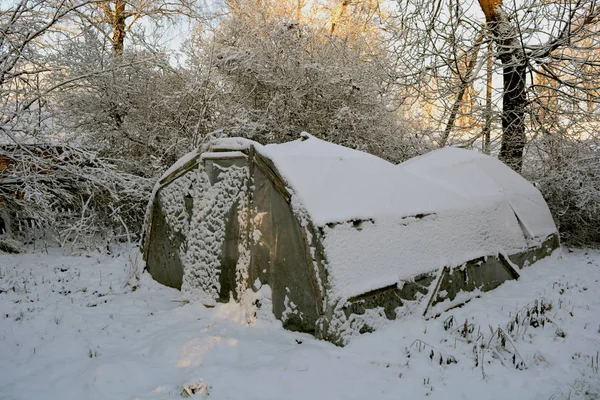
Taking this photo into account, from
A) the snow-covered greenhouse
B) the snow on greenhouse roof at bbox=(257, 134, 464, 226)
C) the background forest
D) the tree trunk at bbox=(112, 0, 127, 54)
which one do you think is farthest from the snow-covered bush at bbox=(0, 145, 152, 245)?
the tree trunk at bbox=(112, 0, 127, 54)

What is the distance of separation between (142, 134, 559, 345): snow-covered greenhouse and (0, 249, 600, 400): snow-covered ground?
274 mm

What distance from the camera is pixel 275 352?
3.54 meters

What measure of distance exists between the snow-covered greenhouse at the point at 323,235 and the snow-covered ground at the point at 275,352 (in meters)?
0.27

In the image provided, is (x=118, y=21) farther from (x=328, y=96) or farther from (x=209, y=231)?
(x=209, y=231)

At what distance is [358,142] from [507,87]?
12.2ft

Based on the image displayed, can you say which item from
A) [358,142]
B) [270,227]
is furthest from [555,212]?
[270,227]

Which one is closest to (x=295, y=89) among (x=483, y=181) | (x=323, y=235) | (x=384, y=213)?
(x=483, y=181)

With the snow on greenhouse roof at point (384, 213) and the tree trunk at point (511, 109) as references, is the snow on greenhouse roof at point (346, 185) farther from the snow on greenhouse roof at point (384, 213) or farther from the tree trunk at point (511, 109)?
the tree trunk at point (511, 109)

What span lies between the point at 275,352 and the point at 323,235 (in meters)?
1.15

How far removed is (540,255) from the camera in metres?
6.79

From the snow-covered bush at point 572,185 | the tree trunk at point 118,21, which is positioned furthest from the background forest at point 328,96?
the tree trunk at point 118,21

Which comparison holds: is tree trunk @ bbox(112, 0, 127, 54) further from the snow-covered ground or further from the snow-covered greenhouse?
the snow-covered ground

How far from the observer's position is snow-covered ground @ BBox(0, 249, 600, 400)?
2.99 metres

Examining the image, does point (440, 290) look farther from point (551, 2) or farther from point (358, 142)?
point (551, 2)
